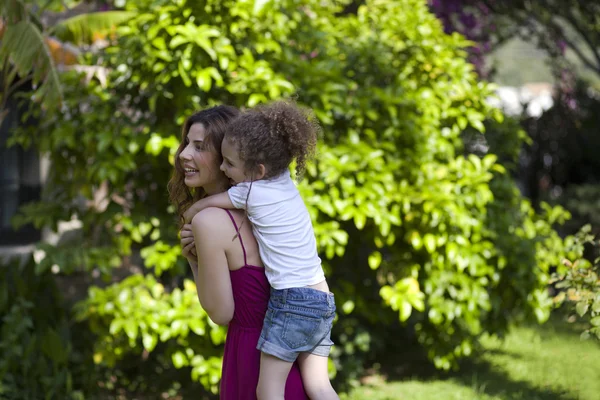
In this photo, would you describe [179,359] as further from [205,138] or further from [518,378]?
[518,378]

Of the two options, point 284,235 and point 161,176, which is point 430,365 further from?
point 284,235

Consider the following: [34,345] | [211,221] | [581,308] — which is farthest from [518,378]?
[211,221]

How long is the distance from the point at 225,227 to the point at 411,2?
14.0 feet

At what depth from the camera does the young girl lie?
2.52 metres

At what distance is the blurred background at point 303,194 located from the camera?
4.95 metres

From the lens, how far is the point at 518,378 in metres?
6.29

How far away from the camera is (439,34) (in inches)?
240

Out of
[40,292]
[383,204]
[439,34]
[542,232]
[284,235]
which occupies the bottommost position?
[40,292]

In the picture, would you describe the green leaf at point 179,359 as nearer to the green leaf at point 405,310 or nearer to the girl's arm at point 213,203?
the green leaf at point 405,310

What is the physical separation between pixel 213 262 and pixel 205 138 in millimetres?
469

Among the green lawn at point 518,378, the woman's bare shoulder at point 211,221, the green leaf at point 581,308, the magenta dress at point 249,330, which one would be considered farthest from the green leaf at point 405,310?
the woman's bare shoulder at point 211,221

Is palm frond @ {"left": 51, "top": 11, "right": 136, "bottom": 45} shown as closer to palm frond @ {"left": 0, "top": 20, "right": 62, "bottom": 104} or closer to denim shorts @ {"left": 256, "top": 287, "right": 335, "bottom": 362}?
palm frond @ {"left": 0, "top": 20, "right": 62, "bottom": 104}

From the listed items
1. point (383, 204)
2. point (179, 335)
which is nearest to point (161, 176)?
point (179, 335)

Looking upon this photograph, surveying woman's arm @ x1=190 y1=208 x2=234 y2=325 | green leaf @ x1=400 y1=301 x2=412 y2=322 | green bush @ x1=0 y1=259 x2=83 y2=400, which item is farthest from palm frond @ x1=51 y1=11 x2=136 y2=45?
woman's arm @ x1=190 y1=208 x2=234 y2=325
